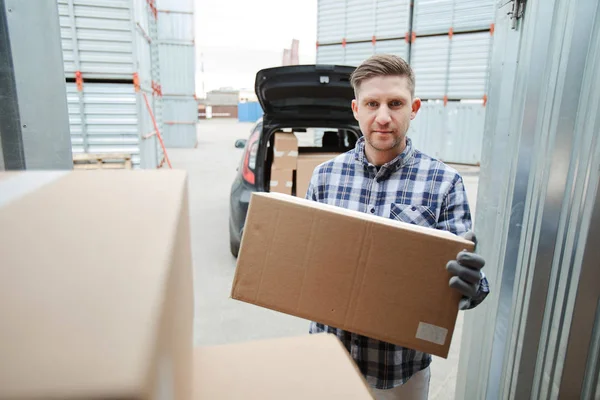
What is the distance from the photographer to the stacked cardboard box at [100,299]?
0.87ft

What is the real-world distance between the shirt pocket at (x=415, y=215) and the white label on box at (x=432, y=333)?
397mm

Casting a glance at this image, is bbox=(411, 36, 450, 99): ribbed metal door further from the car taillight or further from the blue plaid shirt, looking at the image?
the blue plaid shirt

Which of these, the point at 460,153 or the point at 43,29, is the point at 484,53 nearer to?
the point at 460,153

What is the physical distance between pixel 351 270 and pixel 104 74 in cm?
565

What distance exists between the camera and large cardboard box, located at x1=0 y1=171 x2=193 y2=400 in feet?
0.86

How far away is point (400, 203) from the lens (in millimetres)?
1386

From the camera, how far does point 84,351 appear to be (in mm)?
281

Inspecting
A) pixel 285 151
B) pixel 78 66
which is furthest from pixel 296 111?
pixel 78 66

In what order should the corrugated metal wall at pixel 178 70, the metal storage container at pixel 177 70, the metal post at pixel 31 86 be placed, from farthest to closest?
the metal storage container at pixel 177 70
the corrugated metal wall at pixel 178 70
the metal post at pixel 31 86

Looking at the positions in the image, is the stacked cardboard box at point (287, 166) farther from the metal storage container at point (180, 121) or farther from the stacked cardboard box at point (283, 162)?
the metal storage container at point (180, 121)

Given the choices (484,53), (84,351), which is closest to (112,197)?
(84,351)

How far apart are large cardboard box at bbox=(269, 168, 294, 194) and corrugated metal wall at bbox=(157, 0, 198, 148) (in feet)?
31.0

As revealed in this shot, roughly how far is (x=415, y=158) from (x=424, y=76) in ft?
28.0

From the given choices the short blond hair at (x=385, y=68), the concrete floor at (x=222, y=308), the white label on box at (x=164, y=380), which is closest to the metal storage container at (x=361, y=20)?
the concrete floor at (x=222, y=308)
